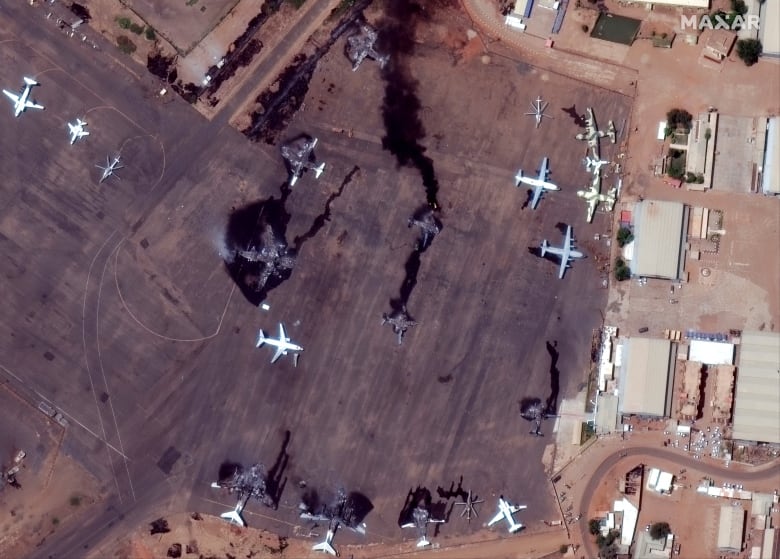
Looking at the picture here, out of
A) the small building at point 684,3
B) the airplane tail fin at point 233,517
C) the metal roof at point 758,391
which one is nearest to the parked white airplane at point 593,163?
the small building at point 684,3

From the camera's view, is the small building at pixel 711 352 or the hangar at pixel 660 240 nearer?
the hangar at pixel 660 240

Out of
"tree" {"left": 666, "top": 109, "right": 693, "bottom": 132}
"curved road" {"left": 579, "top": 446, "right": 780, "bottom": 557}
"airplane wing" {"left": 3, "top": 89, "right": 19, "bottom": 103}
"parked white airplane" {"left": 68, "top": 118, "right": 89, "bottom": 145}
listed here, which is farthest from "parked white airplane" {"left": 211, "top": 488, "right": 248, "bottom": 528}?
"tree" {"left": 666, "top": 109, "right": 693, "bottom": 132}

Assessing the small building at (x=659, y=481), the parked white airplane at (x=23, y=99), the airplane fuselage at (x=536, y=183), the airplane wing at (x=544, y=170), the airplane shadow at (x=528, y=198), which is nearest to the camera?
the parked white airplane at (x=23, y=99)

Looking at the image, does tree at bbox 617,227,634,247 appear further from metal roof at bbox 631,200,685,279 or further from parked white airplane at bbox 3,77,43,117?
parked white airplane at bbox 3,77,43,117

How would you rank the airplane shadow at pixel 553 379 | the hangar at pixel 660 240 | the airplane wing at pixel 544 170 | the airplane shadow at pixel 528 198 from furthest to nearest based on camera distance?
the airplane shadow at pixel 553 379 < the airplane shadow at pixel 528 198 < the airplane wing at pixel 544 170 < the hangar at pixel 660 240

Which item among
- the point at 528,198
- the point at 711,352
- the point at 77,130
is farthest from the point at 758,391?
the point at 77,130

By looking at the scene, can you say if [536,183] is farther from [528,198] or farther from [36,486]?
[36,486]

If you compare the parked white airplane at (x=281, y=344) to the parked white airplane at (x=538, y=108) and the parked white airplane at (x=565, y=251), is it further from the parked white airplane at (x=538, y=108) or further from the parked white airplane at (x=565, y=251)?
the parked white airplane at (x=538, y=108)
